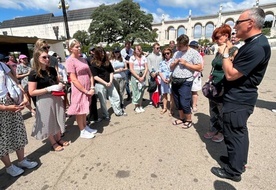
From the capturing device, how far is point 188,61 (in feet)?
10.6

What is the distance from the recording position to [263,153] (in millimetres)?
2709

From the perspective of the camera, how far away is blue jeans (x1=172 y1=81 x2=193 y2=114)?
3372mm

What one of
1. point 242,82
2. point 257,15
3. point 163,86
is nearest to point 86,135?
point 163,86

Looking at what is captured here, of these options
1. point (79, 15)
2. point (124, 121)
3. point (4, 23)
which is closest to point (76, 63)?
point (124, 121)

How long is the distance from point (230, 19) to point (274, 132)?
72.7m

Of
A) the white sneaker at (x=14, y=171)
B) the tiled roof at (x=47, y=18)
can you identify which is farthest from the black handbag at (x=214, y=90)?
the tiled roof at (x=47, y=18)

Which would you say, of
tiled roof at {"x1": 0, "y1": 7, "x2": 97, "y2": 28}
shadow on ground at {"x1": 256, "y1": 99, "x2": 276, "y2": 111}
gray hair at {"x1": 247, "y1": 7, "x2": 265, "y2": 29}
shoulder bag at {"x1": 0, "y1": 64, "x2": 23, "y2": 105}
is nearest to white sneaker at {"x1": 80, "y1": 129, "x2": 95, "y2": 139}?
shoulder bag at {"x1": 0, "y1": 64, "x2": 23, "y2": 105}

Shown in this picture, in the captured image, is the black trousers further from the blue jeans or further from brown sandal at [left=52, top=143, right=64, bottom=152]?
brown sandal at [left=52, top=143, right=64, bottom=152]

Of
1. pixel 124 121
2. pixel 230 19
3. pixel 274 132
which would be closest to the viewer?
pixel 274 132

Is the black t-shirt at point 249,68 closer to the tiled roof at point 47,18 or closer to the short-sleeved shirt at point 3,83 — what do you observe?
the short-sleeved shirt at point 3,83

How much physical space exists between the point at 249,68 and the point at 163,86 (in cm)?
281

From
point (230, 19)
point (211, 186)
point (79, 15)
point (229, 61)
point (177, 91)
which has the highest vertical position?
point (79, 15)

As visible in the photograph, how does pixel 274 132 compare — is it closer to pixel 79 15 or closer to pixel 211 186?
pixel 211 186

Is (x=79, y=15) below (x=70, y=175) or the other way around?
the other way around
